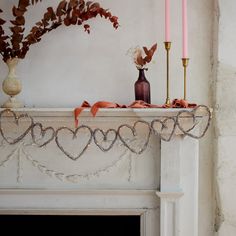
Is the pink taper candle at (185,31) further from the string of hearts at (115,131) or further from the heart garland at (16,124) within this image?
the heart garland at (16,124)

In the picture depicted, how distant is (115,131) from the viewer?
2291 mm

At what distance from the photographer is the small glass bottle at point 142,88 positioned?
90.2 inches

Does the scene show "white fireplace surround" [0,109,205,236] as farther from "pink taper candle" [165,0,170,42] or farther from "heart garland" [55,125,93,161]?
"pink taper candle" [165,0,170,42]

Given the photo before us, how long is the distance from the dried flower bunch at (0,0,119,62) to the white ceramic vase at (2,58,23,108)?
29 millimetres

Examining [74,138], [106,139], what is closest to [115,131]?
[106,139]

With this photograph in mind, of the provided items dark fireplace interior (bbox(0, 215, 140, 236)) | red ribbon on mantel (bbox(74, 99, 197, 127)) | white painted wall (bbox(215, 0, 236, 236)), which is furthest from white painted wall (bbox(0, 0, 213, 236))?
dark fireplace interior (bbox(0, 215, 140, 236))

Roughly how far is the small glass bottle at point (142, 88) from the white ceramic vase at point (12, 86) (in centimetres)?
48

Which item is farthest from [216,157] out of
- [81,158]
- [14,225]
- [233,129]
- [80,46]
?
[14,225]

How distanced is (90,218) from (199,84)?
74cm

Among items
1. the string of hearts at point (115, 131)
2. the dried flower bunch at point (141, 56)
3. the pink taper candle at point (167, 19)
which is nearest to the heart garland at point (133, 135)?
the string of hearts at point (115, 131)

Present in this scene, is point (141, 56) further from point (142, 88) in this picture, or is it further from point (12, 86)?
point (12, 86)

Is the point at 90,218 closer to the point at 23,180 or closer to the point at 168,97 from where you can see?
the point at 23,180

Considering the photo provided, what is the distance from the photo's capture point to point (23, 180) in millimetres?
2383

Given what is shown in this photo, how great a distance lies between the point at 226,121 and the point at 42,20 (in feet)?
2.85
